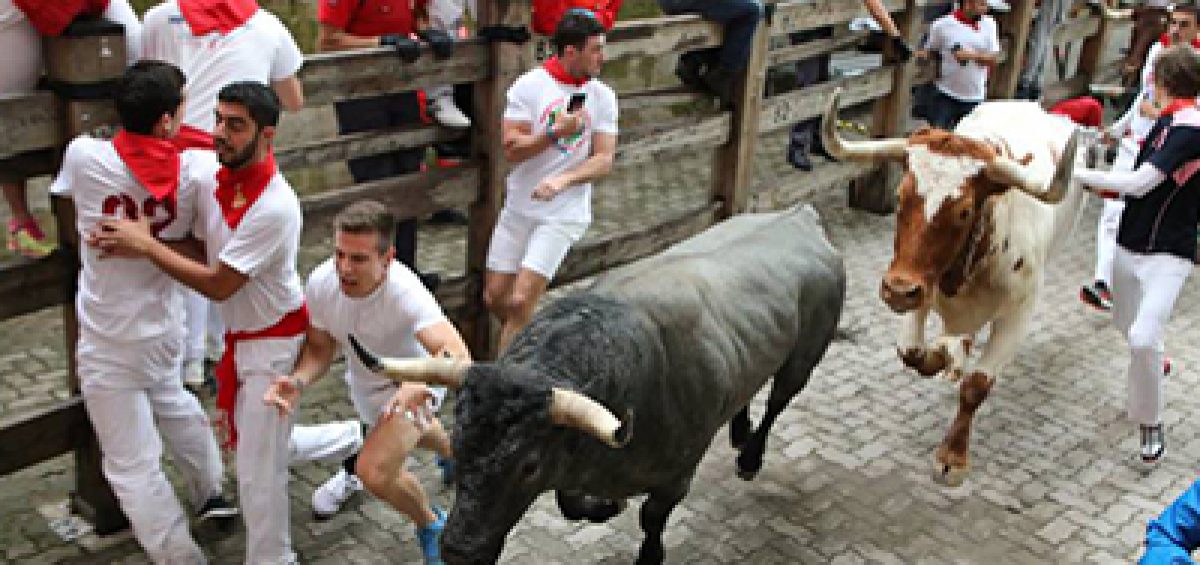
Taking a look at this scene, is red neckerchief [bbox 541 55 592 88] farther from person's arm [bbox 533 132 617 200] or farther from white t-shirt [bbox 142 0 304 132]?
white t-shirt [bbox 142 0 304 132]

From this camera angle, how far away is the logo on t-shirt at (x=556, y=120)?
242 inches

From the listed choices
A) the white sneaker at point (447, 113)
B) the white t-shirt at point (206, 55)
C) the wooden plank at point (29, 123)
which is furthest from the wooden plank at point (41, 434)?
the white sneaker at point (447, 113)

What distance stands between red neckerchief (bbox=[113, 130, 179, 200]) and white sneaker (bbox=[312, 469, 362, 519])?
1710 millimetres

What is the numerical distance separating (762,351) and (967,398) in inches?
68.1

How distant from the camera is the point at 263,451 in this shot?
4852 mm

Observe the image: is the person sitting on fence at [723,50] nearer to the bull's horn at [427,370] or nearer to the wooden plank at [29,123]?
the wooden plank at [29,123]

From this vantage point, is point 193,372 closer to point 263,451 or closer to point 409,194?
point 409,194

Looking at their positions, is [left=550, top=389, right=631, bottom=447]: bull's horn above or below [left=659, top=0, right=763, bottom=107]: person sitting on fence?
below

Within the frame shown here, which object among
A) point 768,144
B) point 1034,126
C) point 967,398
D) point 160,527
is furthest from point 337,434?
point 768,144

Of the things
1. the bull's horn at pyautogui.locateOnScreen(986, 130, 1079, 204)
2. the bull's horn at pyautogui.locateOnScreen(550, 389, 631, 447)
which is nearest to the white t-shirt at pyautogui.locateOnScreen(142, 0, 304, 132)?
the bull's horn at pyautogui.locateOnScreen(550, 389, 631, 447)

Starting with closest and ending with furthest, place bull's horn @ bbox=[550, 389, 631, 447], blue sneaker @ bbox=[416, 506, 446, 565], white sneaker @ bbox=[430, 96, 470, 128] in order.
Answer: bull's horn @ bbox=[550, 389, 631, 447], blue sneaker @ bbox=[416, 506, 446, 565], white sneaker @ bbox=[430, 96, 470, 128]

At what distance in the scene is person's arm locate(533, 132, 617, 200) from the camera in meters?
6.07

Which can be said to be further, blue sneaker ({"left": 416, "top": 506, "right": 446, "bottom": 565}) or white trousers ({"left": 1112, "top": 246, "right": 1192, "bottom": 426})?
white trousers ({"left": 1112, "top": 246, "right": 1192, "bottom": 426})

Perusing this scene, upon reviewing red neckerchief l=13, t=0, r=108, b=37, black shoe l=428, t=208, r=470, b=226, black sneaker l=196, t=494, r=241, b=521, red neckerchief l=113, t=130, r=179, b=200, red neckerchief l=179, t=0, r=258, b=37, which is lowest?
black sneaker l=196, t=494, r=241, b=521
